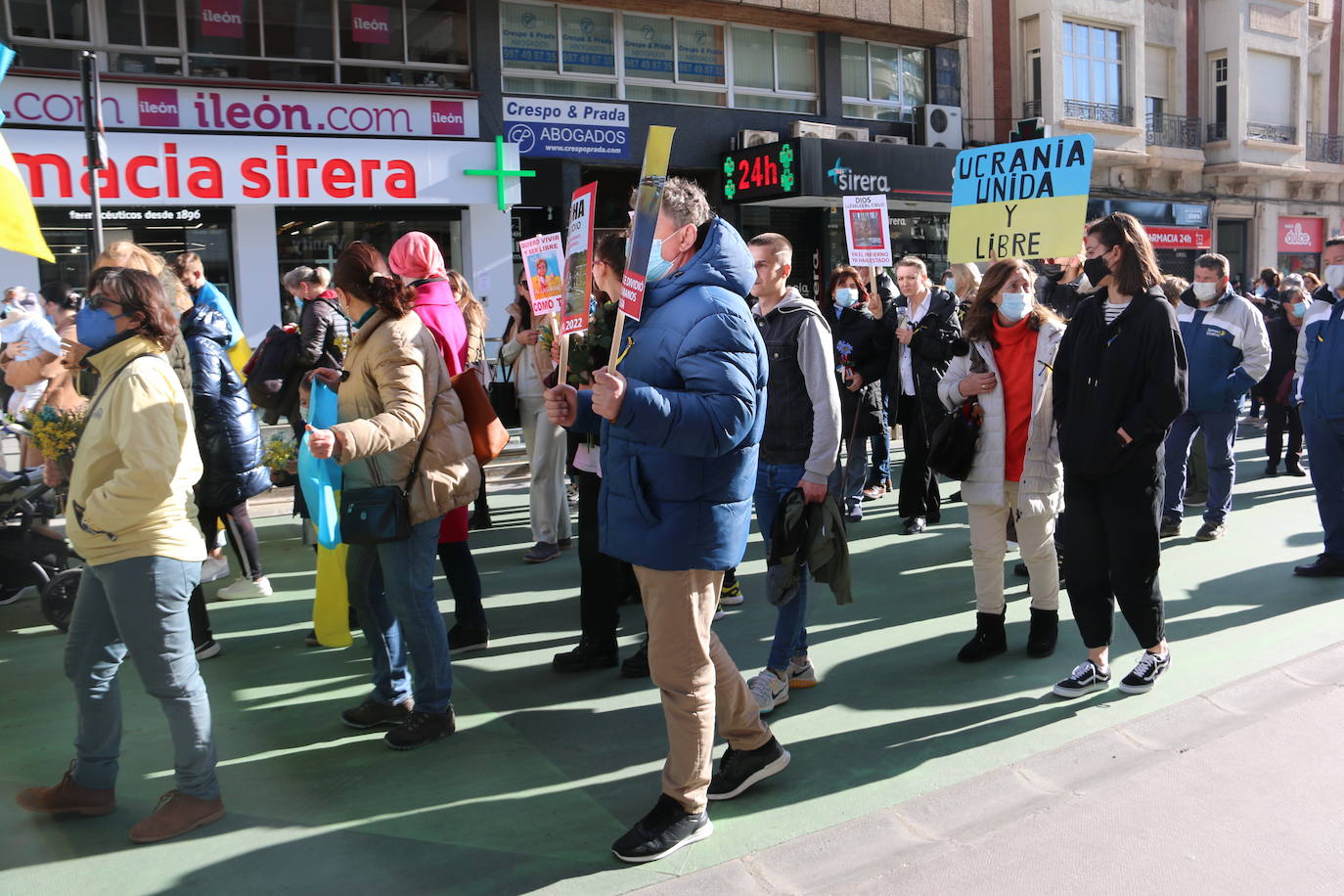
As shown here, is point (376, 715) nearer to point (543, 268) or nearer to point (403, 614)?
point (403, 614)

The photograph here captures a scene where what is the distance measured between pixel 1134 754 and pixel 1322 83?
1231 inches

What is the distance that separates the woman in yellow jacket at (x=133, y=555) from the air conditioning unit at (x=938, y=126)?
18.5m

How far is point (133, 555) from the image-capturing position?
3514 millimetres

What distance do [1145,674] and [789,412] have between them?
6.33ft

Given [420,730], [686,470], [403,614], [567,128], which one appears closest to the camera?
[686,470]

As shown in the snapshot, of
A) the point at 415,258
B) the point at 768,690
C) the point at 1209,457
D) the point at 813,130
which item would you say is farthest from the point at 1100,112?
the point at 768,690

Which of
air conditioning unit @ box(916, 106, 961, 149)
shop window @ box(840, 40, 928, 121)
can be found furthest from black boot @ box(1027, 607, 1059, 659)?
air conditioning unit @ box(916, 106, 961, 149)

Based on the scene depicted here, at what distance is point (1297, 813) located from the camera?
3.70 m

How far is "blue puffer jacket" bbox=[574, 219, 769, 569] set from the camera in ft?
10.5

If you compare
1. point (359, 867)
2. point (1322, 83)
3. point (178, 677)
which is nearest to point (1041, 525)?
point (359, 867)

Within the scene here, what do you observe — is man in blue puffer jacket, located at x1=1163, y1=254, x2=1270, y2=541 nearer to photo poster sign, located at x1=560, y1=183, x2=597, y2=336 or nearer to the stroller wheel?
photo poster sign, located at x1=560, y1=183, x2=597, y2=336

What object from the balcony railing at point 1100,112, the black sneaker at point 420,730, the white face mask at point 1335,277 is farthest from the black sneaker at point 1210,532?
the balcony railing at point 1100,112

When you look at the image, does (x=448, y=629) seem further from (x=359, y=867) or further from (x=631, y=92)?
(x=631, y=92)

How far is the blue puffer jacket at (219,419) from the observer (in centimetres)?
581
